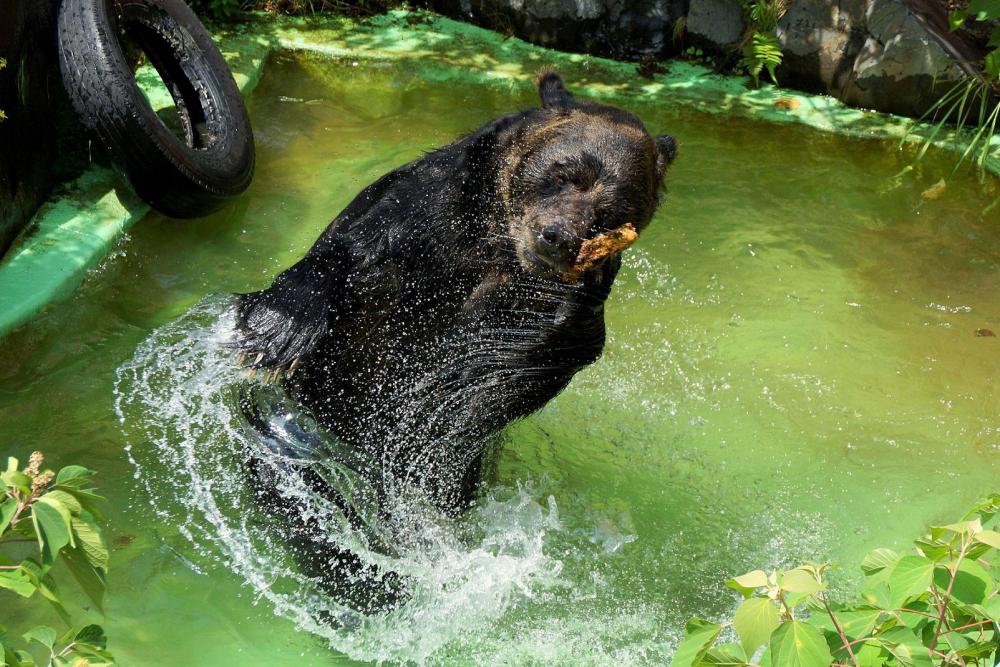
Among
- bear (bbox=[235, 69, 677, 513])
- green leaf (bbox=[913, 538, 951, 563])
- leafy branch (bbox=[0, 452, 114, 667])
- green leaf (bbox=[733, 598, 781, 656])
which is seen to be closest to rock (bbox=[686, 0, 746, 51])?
Result: bear (bbox=[235, 69, 677, 513])

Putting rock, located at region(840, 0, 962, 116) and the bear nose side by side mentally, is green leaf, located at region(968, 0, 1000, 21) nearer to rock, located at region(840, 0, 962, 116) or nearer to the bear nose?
rock, located at region(840, 0, 962, 116)

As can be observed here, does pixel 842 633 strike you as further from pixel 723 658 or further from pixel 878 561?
pixel 878 561

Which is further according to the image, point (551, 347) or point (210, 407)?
point (210, 407)

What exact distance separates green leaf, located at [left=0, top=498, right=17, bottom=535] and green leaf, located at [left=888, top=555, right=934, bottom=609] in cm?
154

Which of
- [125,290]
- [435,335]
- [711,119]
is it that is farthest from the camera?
[711,119]

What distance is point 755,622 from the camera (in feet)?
5.57

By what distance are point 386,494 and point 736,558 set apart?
1.45m

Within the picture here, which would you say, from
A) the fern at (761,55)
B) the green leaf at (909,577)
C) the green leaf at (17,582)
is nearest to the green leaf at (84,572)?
the green leaf at (17,582)

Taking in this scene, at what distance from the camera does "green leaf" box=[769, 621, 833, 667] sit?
5.38ft

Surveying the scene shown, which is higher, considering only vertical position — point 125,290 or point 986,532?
point 986,532

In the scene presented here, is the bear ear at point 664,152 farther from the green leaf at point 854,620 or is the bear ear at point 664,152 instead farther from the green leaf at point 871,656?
the green leaf at point 871,656

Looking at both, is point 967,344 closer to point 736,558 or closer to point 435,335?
point 736,558

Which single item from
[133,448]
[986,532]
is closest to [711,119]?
[133,448]

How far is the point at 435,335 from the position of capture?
3639mm
